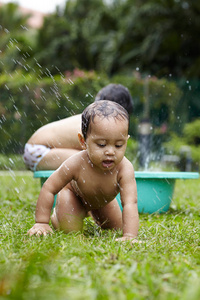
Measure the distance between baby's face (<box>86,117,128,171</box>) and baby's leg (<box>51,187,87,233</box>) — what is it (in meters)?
0.39

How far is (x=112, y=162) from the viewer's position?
93.6 inches

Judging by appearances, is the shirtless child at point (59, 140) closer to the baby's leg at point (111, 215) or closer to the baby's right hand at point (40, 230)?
the baby's leg at point (111, 215)

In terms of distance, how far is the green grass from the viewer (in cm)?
121

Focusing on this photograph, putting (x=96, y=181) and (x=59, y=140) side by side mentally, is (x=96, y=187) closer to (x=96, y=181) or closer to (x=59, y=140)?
(x=96, y=181)

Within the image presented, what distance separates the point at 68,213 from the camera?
258 cm

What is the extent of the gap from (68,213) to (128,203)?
41 cm

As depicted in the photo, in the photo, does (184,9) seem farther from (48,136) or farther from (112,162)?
(112,162)

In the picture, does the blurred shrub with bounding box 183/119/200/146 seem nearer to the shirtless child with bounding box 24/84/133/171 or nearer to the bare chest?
the shirtless child with bounding box 24/84/133/171

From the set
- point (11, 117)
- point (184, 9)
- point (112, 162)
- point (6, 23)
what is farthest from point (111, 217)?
point (6, 23)

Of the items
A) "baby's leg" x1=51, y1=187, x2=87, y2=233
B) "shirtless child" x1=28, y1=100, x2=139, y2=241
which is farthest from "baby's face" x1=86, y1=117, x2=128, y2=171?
"baby's leg" x1=51, y1=187, x2=87, y2=233

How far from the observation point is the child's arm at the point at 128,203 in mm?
2337

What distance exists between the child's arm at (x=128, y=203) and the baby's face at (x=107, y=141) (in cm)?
15

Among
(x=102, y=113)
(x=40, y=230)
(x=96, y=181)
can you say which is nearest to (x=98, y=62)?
(x=96, y=181)

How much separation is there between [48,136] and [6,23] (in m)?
16.8
